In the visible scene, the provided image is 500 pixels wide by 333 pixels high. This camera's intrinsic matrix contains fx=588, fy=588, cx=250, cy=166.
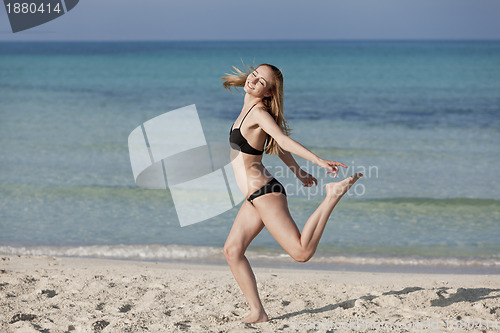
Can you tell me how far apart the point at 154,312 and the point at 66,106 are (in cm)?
1812

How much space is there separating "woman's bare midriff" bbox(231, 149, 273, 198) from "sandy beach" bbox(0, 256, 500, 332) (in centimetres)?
104

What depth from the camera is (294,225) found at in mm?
4121

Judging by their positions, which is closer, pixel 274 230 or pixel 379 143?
pixel 274 230

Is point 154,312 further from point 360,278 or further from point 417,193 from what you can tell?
point 417,193

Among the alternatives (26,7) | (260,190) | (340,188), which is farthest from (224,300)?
(26,7)

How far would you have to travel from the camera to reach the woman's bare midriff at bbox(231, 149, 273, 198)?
4203 millimetres

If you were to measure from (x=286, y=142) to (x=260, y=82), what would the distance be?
0.56m

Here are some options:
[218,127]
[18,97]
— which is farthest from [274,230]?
[18,97]

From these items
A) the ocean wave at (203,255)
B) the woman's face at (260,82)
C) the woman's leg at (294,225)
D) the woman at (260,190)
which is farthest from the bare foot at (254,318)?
the ocean wave at (203,255)

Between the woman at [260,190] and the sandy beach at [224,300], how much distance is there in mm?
538

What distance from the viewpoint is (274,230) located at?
411 cm

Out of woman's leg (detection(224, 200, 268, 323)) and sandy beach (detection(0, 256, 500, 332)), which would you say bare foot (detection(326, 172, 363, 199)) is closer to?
woman's leg (detection(224, 200, 268, 323))

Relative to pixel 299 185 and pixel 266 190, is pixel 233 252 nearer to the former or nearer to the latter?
pixel 266 190

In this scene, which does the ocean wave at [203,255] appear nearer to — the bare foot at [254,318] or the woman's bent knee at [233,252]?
the bare foot at [254,318]
